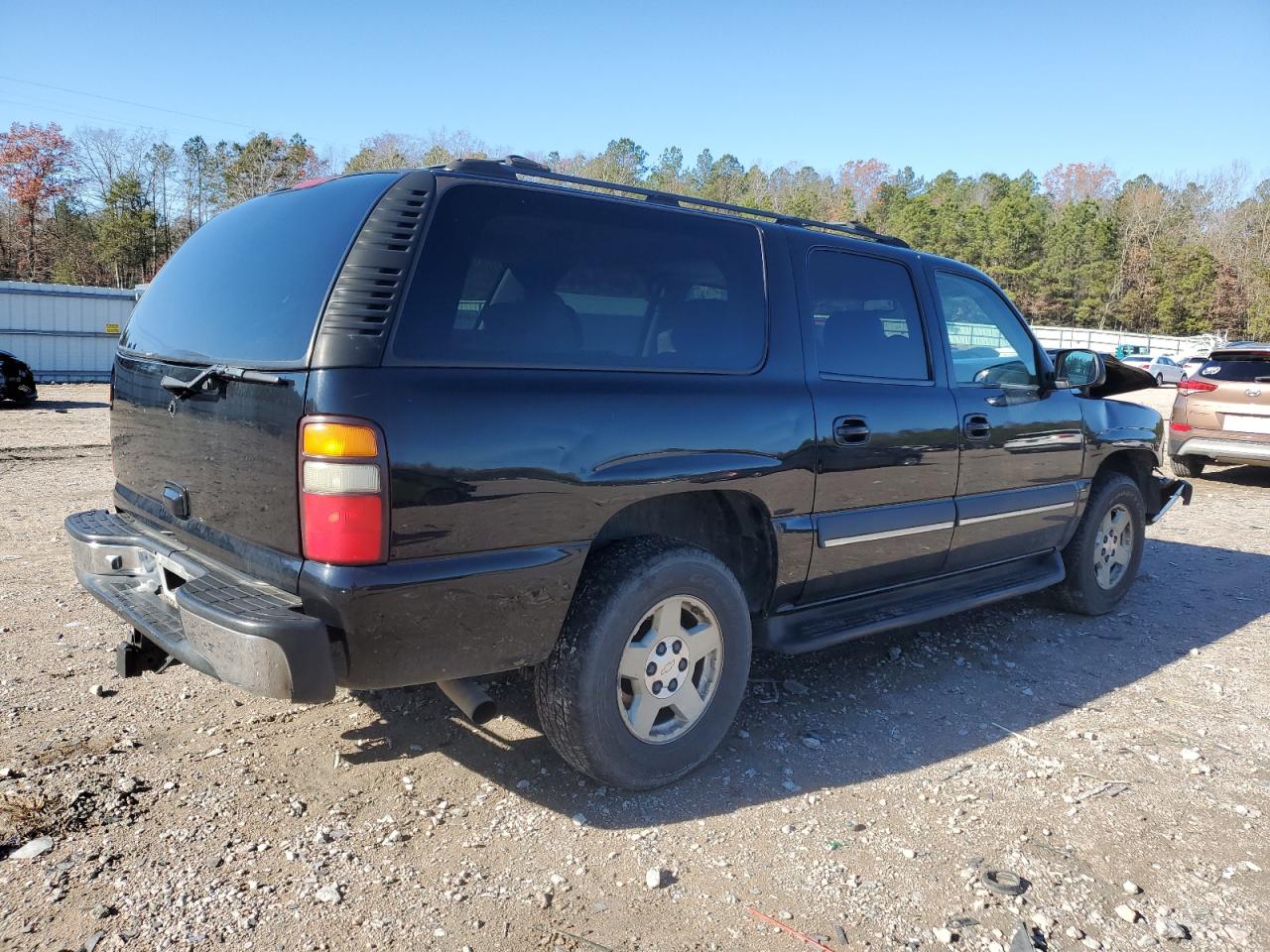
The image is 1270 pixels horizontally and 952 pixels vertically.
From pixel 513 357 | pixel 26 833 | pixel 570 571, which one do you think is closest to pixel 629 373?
pixel 513 357

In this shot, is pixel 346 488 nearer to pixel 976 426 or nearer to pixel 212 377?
pixel 212 377

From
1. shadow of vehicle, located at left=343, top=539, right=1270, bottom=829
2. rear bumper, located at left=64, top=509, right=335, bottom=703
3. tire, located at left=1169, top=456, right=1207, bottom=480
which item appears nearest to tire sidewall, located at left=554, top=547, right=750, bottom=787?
shadow of vehicle, located at left=343, top=539, right=1270, bottom=829

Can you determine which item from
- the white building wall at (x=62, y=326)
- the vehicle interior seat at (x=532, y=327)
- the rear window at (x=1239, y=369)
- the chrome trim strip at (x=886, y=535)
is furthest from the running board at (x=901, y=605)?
the white building wall at (x=62, y=326)

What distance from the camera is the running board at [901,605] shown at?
3.52 metres

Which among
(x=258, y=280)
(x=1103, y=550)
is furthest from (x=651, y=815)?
(x=1103, y=550)

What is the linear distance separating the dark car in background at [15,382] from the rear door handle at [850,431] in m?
14.6

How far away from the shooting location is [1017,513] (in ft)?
14.7

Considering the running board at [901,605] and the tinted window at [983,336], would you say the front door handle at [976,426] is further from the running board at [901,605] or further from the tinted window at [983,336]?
the running board at [901,605]

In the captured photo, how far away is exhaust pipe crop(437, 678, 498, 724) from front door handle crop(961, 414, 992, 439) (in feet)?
8.20

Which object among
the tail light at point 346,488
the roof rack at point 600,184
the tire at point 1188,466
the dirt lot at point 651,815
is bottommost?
the dirt lot at point 651,815

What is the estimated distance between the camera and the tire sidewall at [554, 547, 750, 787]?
2.83 meters

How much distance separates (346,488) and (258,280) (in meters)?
0.90

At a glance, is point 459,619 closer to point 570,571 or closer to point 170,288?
point 570,571

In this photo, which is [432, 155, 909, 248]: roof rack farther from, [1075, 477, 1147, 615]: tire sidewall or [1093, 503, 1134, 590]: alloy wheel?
Answer: [1093, 503, 1134, 590]: alloy wheel
